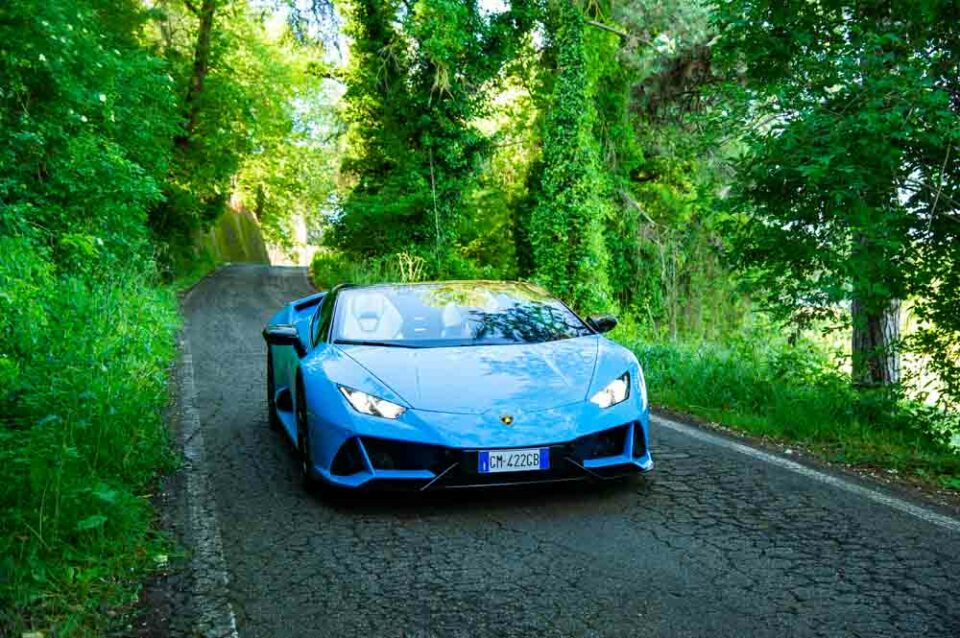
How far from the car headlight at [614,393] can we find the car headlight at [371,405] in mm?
1103

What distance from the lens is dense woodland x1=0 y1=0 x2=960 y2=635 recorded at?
580cm

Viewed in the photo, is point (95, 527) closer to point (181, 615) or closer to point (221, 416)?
point (181, 615)

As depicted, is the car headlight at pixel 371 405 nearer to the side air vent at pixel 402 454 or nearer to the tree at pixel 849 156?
the side air vent at pixel 402 454

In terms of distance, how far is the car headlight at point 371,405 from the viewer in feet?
15.6

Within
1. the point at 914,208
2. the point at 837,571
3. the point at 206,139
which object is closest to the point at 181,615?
the point at 837,571

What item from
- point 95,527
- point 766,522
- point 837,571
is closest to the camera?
point 837,571

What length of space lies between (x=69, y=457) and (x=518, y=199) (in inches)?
848

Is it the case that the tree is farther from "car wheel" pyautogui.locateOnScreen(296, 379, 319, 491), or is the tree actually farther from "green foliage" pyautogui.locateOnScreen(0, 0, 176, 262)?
"green foliage" pyautogui.locateOnScreen(0, 0, 176, 262)

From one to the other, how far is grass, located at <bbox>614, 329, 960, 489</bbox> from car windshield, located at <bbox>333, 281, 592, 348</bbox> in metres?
1.99

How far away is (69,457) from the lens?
4613mm

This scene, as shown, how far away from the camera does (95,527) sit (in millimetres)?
4125

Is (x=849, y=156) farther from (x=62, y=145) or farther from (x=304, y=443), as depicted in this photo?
(x=62, y=145)

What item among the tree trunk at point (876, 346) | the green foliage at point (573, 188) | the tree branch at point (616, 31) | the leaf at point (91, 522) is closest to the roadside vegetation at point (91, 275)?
the leaf at point (91, 522)

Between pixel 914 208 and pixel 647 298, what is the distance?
16.9m
